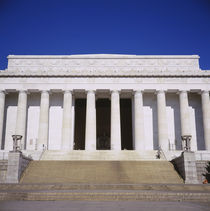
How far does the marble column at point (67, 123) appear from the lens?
4397cm

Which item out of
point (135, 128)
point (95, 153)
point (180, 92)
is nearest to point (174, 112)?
point (180, 92)

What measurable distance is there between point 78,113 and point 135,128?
18.3 meters

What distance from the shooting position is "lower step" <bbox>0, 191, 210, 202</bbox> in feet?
51.3

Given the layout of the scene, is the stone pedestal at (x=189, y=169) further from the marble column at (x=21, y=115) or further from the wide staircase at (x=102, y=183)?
the marble column at (x=21, y=115)

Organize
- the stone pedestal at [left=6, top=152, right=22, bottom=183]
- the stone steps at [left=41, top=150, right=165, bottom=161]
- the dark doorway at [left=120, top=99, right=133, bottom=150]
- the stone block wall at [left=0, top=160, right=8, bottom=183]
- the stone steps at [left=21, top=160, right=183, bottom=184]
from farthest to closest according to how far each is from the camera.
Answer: the dark doorway at [left=120, top=99, right=133, bottom=150], the stone steps at [left=41, top=150, right=165, bottom=161], the stone block wall at [left=0, top=160, right=8, bottom=183], the stone pedestal at [left=6, top=152, right=22, bottom=183], the stone steps at [left=21, top=160, right=183, bottom=184]

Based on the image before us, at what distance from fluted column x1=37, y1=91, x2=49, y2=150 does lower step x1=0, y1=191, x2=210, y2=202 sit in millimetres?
28068

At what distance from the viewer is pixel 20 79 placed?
1822 inches

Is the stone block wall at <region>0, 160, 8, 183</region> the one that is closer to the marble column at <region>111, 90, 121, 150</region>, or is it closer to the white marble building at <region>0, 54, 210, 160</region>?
the white marble building at <region>0, 54, 210, 160</region>

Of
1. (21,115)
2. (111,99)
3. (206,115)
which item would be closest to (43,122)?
(21,115)

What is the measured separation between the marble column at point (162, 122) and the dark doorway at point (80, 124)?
56.9 feet

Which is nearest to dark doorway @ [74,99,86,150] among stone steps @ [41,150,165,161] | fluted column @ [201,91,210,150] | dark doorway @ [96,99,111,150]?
dark doorway @ [96,99,111,150]

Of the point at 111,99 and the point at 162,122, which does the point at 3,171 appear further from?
the point at 162,122

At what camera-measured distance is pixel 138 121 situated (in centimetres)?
4469

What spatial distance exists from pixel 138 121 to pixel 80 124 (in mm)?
17998
